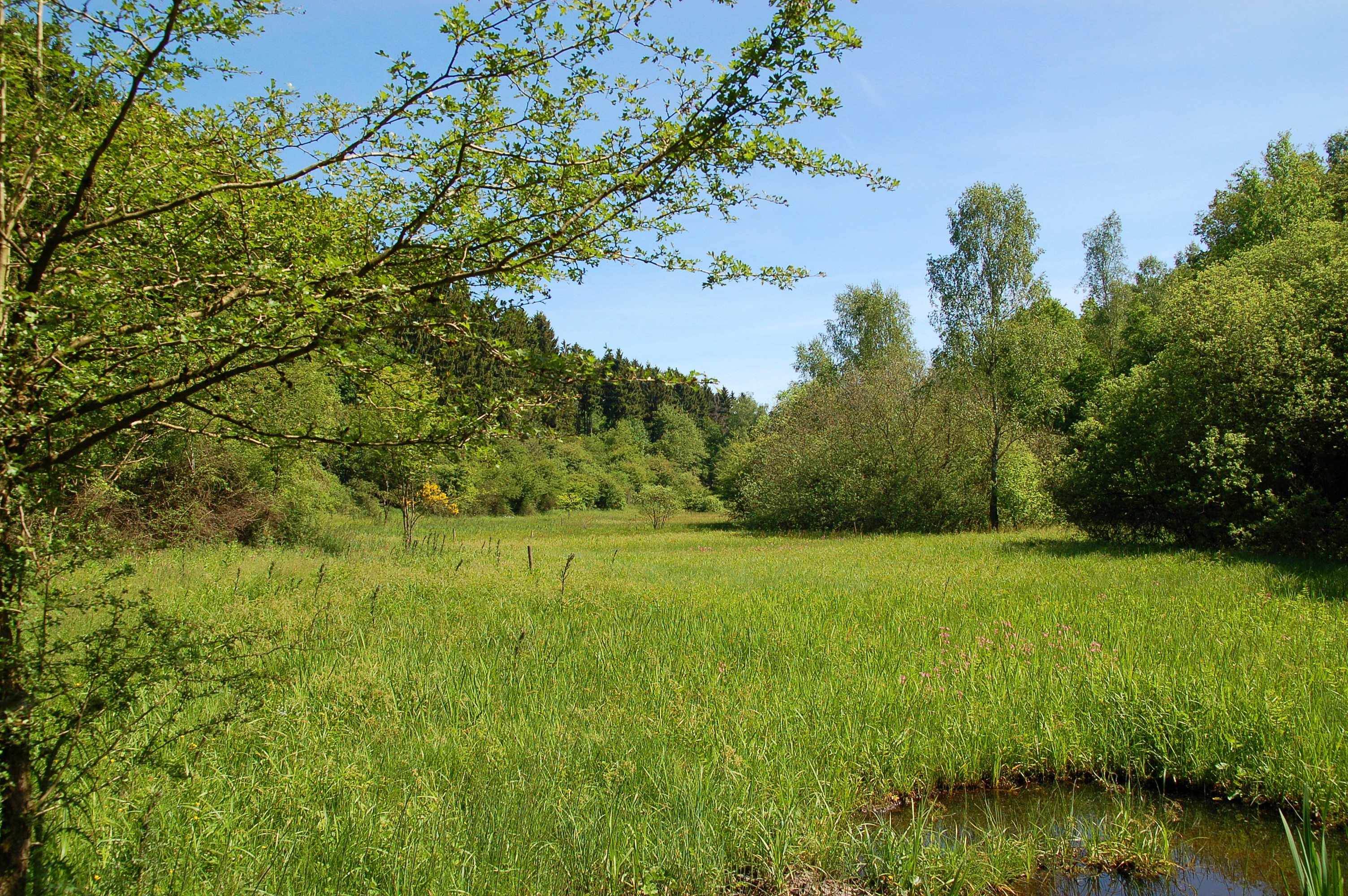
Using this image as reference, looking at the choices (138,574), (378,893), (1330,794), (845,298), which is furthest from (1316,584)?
(845,298)

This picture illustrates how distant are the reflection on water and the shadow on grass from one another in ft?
20.4

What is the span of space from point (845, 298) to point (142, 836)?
4918 cm

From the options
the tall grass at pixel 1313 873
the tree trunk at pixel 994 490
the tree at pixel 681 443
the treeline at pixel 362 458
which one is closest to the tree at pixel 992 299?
the tree trunk at pixel 994 490

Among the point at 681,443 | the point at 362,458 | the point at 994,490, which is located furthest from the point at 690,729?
the point at 681,443

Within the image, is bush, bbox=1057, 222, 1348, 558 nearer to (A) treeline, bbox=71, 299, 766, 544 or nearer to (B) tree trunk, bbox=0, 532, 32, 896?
(A) treeline, bbox=71, 299, 766, 544

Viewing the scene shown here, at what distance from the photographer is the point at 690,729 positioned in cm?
489

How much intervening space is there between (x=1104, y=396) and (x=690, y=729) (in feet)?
60.8

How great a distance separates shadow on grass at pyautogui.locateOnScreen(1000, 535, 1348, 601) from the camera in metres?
9.34

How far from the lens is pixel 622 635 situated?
7.73 meters

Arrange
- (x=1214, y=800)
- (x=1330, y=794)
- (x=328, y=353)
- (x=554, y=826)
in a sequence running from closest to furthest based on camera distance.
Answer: (x=328, y=353), (x=554, y=826), (x=1330, y=794), (x=1214, y=800)

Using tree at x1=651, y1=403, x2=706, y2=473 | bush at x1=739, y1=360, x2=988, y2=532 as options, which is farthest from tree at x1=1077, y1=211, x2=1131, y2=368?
tree at x1=651, y1=403, x2=706, y2=473

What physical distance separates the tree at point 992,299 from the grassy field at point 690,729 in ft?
56.8

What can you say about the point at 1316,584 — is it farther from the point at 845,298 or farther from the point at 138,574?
the point at 845,298

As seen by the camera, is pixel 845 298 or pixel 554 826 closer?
pixel 554 826
